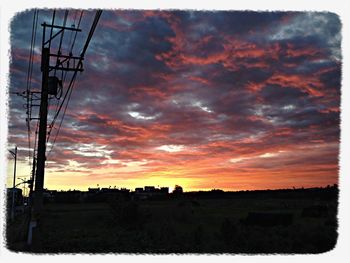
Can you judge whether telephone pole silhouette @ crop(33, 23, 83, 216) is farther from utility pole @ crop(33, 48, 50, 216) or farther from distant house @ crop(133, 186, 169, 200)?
distant house @ crop(133, 186, 169, 200)

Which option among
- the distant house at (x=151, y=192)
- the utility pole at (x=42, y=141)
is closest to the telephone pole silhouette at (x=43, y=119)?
the utility pole at (x=42, y=141)

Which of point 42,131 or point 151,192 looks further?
point 151,192

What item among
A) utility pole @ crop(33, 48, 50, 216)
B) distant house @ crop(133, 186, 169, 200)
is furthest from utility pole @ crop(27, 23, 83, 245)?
distant house @ crop(133, 186, 169, 200)

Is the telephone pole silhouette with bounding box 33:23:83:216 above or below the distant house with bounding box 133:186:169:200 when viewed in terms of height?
above

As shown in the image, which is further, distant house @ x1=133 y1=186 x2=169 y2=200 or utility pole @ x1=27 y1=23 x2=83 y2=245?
distant house @ x1=133 y1=186 x2=169 y2=200

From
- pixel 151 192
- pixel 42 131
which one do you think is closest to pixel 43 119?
pixel 42 131

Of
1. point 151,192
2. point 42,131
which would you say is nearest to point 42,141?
point 42,131

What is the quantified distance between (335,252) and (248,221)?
782 inches

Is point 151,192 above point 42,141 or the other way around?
the other way around

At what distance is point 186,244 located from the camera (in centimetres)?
1622

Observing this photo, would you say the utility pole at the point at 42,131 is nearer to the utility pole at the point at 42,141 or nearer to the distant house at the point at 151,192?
the utility pole at the point at 42,141

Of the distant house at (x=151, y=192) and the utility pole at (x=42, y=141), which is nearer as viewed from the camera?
the utility pole at (x=42, y=141)

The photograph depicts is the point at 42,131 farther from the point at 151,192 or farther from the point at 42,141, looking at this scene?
the point at 151,192
